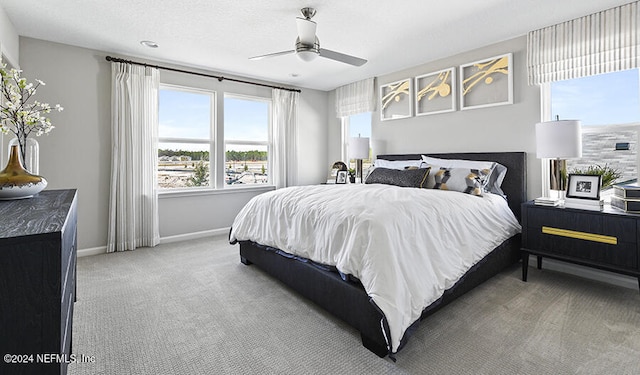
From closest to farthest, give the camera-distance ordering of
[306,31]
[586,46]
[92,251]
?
[306,31] → [586,46] → [92,251]

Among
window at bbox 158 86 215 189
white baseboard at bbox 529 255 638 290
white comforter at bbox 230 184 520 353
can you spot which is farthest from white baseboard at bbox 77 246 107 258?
white baseboard at bbox 529 255 638 290

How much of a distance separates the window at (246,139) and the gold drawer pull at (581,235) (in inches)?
159

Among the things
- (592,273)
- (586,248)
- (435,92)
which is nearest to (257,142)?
(435,92)

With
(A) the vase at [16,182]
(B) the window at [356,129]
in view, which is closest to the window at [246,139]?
(B) the window at [356,129]

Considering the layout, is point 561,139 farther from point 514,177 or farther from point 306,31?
point 306,31

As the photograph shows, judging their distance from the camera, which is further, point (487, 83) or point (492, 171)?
point (487, 83)

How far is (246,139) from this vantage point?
5.11 meters

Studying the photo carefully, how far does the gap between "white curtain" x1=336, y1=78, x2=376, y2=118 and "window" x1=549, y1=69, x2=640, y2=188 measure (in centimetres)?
242

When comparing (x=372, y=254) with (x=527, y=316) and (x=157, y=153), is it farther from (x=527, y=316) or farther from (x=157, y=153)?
(x=157, y=153)

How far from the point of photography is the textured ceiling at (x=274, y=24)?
270 centimetres

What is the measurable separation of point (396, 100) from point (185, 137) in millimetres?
3187

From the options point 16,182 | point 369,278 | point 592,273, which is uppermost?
point 16,182

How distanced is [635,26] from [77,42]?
554cm

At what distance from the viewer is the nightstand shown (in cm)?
231
